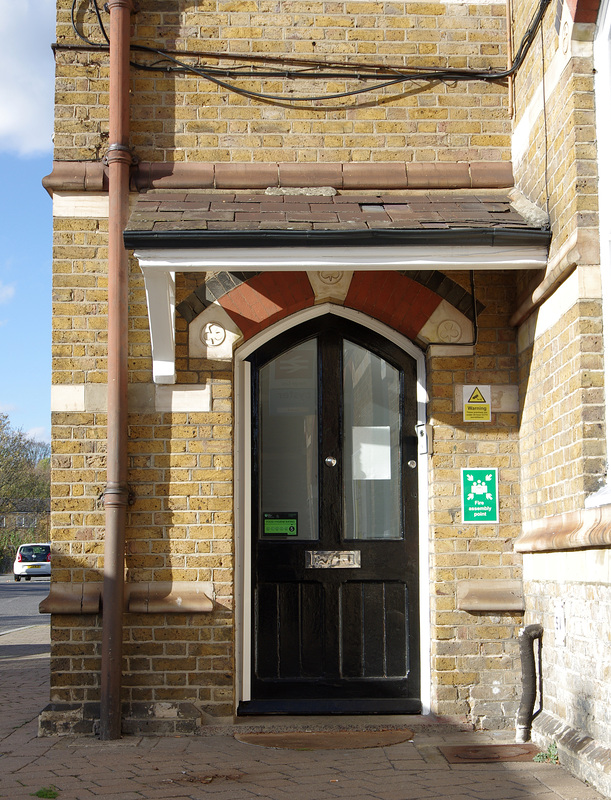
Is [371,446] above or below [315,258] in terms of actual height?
below

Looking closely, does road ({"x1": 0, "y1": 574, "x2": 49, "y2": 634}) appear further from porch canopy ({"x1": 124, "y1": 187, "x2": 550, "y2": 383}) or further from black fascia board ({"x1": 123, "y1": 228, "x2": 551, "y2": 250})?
black fascia board ({"x1": 123, "y1": 228, "x2": 551, "y2": 250})

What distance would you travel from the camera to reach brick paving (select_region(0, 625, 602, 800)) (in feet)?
14.4

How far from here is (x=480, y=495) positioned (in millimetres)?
6066

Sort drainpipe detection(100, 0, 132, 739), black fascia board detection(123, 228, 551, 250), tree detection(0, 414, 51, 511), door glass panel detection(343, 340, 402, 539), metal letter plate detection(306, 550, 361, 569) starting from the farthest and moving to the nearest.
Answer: tree detection(0, 414, 51, 511)
door glass panel detection(343, 340, 402, 539)
metal letter plate detection(306, 550, 361, 569)
drainpipe detection(100, 0, 132, 739)
black fascia board detection(123, 228, 551, 250)

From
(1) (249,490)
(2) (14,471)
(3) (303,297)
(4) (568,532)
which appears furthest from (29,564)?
(4) (568,532)

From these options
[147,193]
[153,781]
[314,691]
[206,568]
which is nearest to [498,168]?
[147,193]

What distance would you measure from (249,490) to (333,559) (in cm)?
76

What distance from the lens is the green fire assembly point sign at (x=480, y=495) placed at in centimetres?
605

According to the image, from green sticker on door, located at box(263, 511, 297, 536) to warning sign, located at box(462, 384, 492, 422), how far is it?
4.61 feet

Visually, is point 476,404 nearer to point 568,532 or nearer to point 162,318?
point 568,532

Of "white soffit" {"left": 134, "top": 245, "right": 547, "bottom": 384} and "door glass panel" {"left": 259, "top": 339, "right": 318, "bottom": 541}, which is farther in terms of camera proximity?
"door glass panel" {"left": 259, "top": 339, "right": 318, "bottom": 541}

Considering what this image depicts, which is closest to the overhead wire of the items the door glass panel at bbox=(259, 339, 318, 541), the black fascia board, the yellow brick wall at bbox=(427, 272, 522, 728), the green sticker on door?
the yellow brick wall at bbox=(427, 272, 522, 728)

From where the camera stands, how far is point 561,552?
5.10 m

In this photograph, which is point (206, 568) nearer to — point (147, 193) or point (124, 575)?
point (124, 575)
